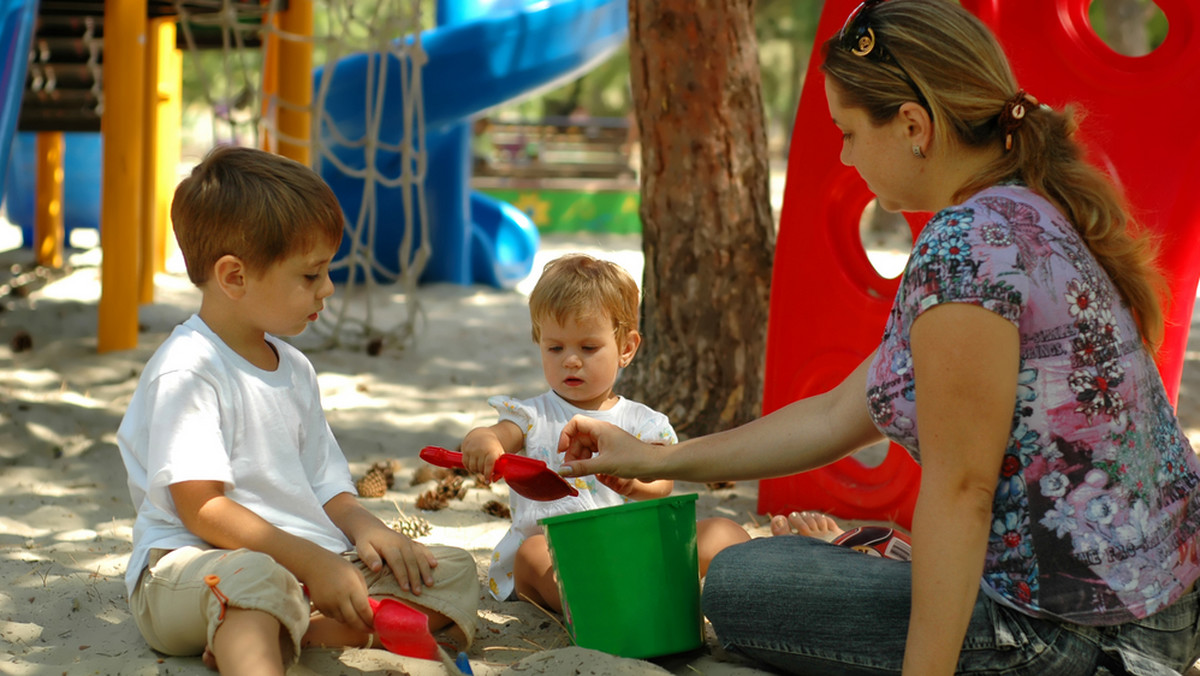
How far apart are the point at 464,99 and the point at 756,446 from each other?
5238 millimetres

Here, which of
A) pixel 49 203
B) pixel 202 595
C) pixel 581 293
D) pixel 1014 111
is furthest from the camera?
pixel 49 203

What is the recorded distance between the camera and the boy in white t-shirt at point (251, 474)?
1.79 meters

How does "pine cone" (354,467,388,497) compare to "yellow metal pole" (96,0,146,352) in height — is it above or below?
below

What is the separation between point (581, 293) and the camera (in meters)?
2.27

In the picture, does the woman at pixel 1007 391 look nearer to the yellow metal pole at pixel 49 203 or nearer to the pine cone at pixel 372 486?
the pine cone at pixel 372 486

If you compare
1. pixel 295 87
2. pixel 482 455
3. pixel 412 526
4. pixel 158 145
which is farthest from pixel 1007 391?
pixel 158 145

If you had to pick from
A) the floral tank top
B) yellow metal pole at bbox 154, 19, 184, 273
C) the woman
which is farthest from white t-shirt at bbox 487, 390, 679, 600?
yellow metal pole at bbox 154, 19, 184, 273

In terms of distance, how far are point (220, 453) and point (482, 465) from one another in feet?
1.52

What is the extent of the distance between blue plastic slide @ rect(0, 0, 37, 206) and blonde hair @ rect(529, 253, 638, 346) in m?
2.35

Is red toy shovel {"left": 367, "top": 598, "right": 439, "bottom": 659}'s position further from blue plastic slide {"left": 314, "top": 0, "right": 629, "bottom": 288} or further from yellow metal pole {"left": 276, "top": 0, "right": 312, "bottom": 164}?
blue plastic slide {"left": 314, "top": 0, "right": 629, "bottom": 288}

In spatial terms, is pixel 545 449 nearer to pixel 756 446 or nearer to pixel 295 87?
pixel 756 446

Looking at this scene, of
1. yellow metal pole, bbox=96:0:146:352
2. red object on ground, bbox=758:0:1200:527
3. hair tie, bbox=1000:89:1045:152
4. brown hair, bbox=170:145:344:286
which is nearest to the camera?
hair tie, bbox=1000:89:1045:152

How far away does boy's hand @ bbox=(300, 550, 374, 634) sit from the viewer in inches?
70.9

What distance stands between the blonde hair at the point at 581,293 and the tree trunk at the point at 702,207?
1.26 meters
